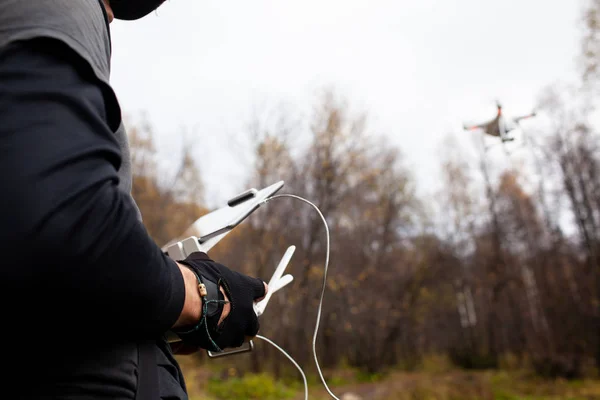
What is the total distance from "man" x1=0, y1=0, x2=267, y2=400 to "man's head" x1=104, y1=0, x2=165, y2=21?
0.33 m

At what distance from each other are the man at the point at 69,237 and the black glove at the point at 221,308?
69 millimetres

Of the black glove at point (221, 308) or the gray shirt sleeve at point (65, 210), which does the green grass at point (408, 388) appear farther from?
the gray shirt sleeve at point (65, 210)

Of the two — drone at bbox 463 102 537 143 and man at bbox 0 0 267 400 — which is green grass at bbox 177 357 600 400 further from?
man at bbox 0 0 267 400

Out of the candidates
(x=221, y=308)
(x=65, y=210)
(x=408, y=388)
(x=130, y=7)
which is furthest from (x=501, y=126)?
(x=408, y=388)

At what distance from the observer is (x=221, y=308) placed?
0.90 meters

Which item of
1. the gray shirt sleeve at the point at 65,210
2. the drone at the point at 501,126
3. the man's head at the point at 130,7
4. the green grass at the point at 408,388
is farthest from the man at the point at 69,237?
the green grass at the point at 408,388

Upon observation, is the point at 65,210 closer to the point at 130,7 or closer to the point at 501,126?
the point at 130,7

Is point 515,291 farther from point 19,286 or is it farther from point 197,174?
point 19,286

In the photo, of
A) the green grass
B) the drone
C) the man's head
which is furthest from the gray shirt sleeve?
the green grass

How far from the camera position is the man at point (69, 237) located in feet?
1.94

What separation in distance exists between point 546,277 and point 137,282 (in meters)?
23.8

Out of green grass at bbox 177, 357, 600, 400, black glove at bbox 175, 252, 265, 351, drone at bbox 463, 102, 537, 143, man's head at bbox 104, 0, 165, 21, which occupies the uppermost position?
drone at bbox 463, 102, 537, 143

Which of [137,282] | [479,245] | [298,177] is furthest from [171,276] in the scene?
[479,245]

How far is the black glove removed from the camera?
2.88 ft
